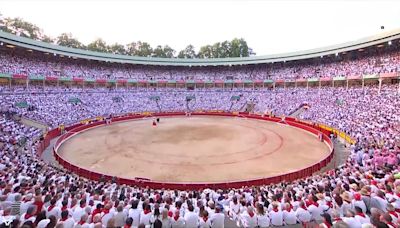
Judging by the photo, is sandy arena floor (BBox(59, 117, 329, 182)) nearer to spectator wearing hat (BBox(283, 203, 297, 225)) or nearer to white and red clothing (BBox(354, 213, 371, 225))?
spectator wearing hat (BBox(283, 203, 297, 225))

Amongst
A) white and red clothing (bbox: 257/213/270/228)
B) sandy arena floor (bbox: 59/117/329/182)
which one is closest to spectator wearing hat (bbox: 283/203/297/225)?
white and red clothing (bbox: 257/213/270/228)

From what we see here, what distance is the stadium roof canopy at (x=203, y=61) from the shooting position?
38281 millimetres

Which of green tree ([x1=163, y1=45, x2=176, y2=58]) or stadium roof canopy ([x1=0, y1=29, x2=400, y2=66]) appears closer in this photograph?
stadium roof canopy ([x1=0, y1=29, x2=400, y2=66])

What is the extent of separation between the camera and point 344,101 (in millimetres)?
39031

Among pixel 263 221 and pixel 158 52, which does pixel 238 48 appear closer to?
pixel 158 52

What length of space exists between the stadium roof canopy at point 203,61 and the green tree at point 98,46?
128 ft

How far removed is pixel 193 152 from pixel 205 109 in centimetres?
3360

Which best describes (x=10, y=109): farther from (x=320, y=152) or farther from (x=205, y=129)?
(x=320, y=152)

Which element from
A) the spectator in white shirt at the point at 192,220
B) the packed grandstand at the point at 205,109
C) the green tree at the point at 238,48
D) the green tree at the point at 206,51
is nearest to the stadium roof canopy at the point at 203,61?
the packed grandstand at the point at 205,109

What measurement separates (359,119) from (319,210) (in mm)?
28065

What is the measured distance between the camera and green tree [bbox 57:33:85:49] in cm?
8919

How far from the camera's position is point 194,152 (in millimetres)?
23297

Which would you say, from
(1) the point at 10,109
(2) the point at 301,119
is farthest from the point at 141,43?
(2) the point at 301,119

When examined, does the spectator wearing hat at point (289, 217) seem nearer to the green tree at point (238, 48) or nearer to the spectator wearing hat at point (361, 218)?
the spectator wearing hat at point (361, 218)
